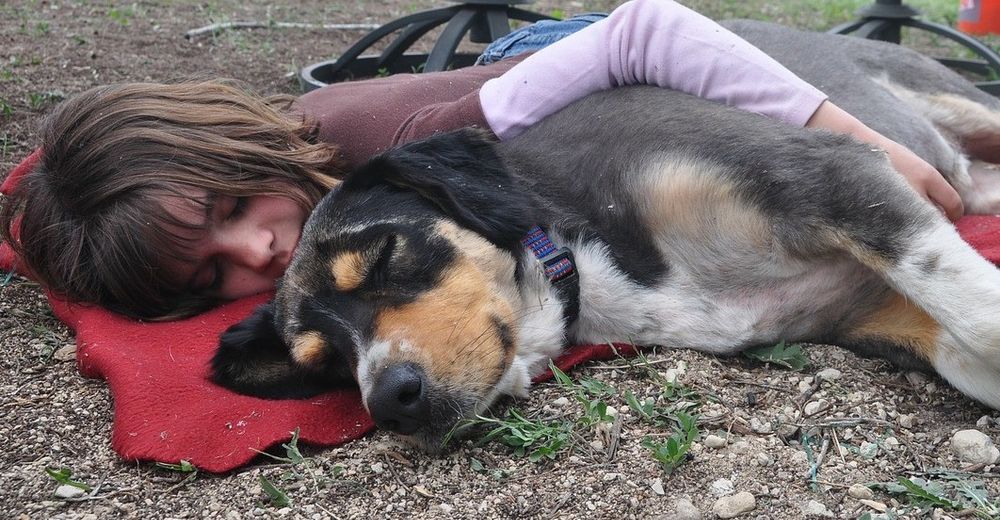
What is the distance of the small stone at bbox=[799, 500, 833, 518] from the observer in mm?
2494

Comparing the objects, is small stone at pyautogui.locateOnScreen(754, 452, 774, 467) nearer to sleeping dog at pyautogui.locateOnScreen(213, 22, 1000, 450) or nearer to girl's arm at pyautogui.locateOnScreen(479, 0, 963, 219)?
sleeping dog at pyautogui.locateOnScreen(213, 22, 1000, 450)

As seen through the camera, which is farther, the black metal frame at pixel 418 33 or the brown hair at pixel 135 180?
the black metal frame at pixel 418 33

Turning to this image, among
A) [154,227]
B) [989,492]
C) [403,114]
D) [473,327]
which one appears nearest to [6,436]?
[154,227]

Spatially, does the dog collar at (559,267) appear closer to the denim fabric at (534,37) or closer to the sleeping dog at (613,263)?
the sleeping dog at (613,263)

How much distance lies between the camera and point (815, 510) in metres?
2.52

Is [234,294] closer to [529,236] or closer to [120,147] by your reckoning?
[120,147]

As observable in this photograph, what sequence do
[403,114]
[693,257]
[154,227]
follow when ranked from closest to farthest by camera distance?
[693,257] < [154,227] < [403,114]

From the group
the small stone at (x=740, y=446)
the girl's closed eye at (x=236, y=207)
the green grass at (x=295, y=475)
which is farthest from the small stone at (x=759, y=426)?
the girl's closed eye at (x=236, y=207)

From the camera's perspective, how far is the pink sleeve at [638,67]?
3947mm

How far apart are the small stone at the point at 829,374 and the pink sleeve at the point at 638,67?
3.84 ft

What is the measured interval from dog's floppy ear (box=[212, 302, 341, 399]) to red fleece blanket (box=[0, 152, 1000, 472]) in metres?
0.07

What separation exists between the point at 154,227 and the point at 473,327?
153 cm

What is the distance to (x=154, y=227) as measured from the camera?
12.7 feet

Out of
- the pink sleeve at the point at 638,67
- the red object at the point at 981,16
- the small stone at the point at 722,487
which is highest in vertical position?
the pink sleeve at the point at 638,67
